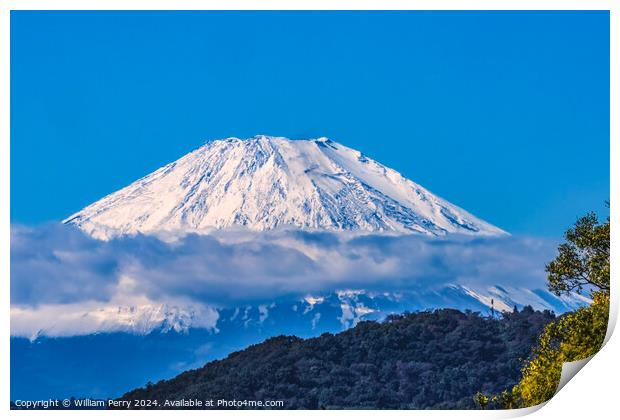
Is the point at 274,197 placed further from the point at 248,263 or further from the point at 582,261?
the point at 582,261

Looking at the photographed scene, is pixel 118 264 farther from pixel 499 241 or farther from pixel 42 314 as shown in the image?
pixel 499 241

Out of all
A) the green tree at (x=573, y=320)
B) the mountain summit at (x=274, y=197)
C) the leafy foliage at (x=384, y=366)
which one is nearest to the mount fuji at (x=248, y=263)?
the mountain summit at (x=274, y=197)

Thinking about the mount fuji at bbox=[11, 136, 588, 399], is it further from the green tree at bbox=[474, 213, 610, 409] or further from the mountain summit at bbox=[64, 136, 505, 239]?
the green tree at bbox=[474, 213, 610, 409]

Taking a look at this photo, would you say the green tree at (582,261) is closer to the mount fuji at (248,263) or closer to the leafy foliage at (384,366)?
the leafy foliage at (384,366)

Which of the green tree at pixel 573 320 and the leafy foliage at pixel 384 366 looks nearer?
the green tree at pixel 573 320

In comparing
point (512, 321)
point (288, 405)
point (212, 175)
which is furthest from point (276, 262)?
point (288, 405)
